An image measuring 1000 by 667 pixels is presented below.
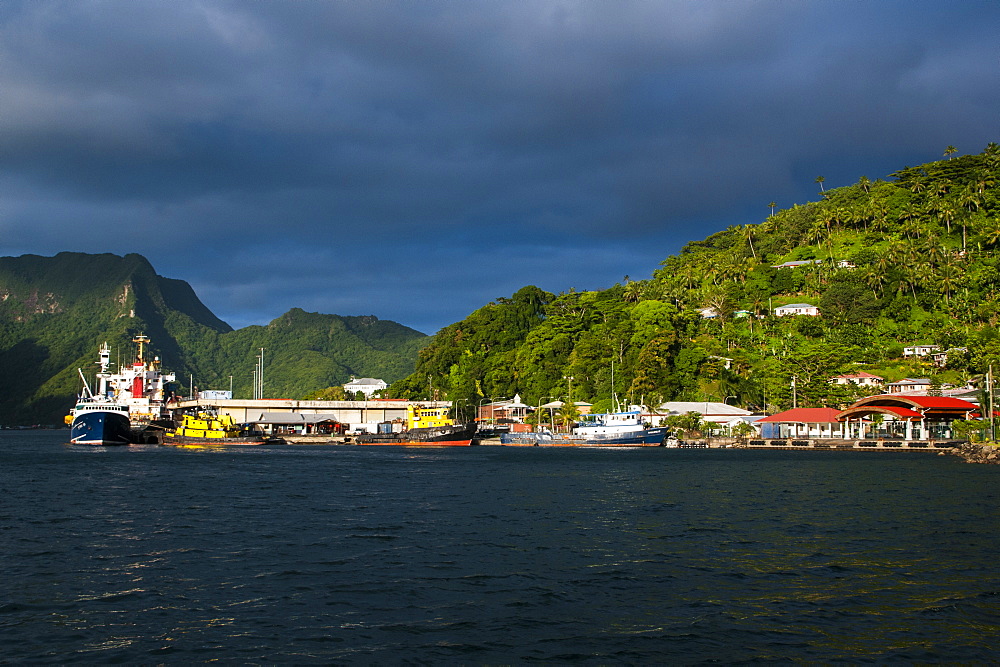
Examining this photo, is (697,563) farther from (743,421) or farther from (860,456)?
(743,421)

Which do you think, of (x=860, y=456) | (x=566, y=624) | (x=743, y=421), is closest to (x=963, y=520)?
(x=566, y=624)

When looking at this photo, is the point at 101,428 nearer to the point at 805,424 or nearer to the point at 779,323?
the point at 805,424

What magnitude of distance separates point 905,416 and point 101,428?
10998cm

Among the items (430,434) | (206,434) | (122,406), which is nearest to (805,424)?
Answer: (430,434)

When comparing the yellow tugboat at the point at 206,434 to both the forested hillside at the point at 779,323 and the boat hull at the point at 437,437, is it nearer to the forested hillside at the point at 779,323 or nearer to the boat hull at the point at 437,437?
the boat hull at the point at 437,437

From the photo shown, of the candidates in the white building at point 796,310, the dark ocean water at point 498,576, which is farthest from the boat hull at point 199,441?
the white building at point 796,310

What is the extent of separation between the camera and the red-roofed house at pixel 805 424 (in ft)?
362

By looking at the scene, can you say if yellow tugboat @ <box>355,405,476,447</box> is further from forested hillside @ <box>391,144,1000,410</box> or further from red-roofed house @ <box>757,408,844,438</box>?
red-roofed house @ <box>757,408,844,438</box>

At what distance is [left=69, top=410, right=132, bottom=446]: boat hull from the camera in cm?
10894

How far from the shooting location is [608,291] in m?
187

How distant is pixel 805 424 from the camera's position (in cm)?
11306

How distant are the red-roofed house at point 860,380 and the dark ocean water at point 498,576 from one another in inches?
3306

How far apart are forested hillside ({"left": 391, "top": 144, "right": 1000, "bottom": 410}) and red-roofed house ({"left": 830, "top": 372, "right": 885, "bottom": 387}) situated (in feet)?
11.4

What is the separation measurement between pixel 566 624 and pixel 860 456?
7872 centimetres
